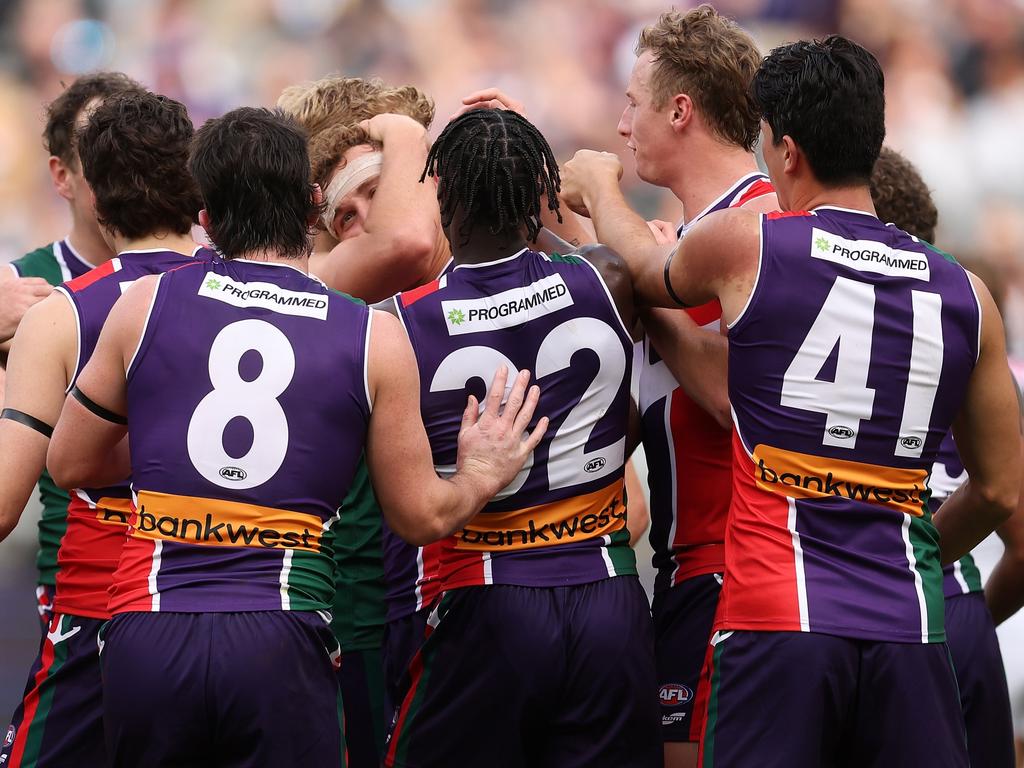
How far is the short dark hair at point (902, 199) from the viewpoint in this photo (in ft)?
16.0

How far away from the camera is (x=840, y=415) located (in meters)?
3.25

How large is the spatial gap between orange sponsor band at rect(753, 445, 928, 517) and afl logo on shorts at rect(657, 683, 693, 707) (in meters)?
0.88

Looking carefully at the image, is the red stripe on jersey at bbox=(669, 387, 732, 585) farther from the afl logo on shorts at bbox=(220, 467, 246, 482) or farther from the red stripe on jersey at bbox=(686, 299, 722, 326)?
the afl logo on shorts at bbox=(220, 467, 246, 482)

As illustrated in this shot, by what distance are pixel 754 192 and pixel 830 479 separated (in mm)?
1169

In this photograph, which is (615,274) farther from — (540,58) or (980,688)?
(540,58)

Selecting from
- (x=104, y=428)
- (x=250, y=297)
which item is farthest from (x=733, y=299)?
(x=104, y=428)

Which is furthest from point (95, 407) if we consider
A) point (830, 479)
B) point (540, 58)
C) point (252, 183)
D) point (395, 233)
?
point (540, 58)

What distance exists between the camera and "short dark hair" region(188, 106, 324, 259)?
326cm

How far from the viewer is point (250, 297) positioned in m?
3.15

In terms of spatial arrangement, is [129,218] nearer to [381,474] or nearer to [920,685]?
[381,474]

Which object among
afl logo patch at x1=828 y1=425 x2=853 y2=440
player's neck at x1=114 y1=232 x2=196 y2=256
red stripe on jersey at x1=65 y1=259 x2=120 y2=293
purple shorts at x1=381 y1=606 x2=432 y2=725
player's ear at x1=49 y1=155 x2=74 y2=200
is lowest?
purple shorts at x1=381 y1=606 x2=432 y2=725

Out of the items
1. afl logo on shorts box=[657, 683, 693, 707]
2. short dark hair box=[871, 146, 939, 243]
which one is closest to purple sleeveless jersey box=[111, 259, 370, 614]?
afl logo on shorts box=[657, 683, 693, 707]

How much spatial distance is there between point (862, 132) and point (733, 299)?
59cm

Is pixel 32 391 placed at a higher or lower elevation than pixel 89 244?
lower
